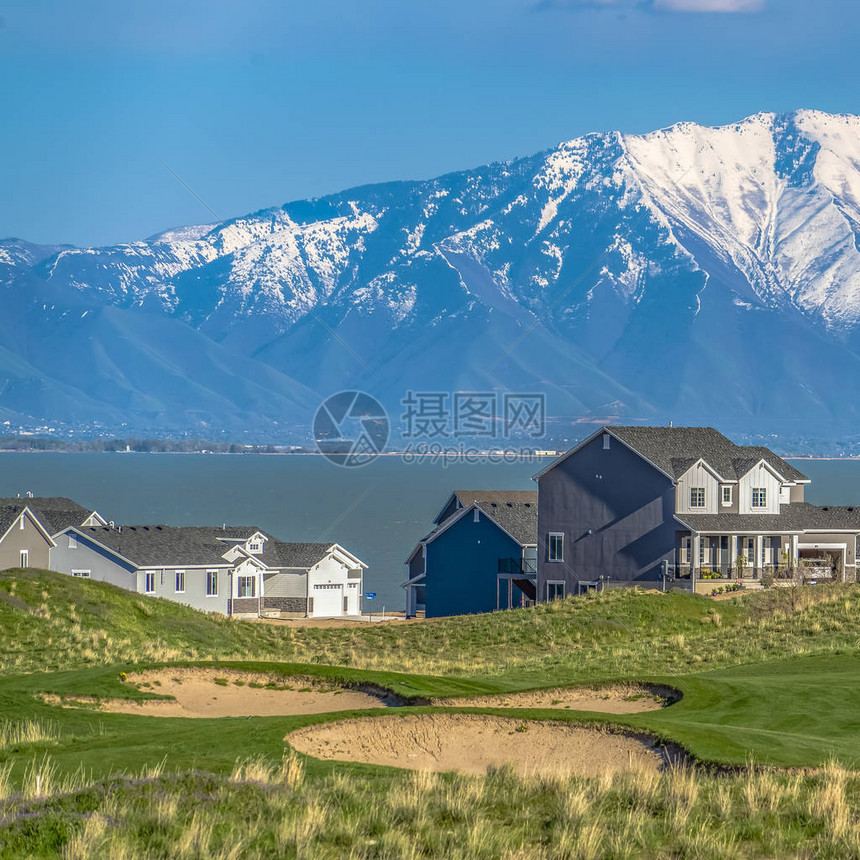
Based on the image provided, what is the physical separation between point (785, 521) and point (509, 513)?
47.9 ft

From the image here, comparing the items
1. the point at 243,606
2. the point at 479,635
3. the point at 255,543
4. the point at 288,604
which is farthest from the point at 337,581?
the point at 479,635

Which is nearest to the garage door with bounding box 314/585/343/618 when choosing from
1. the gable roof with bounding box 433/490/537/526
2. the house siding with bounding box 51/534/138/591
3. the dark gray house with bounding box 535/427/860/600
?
the gable roof with bounding box 433/490/537/526

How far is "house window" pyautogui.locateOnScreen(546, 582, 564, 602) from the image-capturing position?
6650 cm

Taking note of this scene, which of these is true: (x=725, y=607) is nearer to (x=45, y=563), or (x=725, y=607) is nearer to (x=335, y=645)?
(x=335, y=645)

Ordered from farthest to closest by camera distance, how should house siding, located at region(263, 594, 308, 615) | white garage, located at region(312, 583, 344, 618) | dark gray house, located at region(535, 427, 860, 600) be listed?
white garage, located at region(312, 583, 344, 618) → house siding, located at region(263, 594, 308, 615) → dark gray house, located at region(535, 427, 860, 600)

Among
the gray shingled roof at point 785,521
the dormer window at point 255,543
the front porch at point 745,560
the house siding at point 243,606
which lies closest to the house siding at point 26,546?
the house siding at point 243,606

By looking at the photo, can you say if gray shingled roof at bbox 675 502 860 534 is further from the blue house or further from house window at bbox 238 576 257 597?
house window at bbox 238 576 257 597

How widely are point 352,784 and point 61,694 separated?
11296 millimetres

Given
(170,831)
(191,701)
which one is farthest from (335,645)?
(170,831)

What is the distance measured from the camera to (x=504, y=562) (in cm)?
7169

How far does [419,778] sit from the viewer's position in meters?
18.4

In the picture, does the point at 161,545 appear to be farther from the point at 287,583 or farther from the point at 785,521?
the point at 785,521

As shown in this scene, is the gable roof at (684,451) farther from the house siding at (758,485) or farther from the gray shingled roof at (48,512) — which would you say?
the gray shingled roof at (48,512)

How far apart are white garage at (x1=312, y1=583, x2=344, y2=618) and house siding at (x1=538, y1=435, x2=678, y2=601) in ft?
79.7
